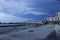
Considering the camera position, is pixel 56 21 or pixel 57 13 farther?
pixel 57 13

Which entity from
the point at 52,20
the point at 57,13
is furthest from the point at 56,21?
the point at 57,13

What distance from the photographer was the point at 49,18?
14888 cm

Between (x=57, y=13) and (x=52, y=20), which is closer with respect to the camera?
(x=52, y=20)

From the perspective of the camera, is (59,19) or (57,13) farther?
(57,13)

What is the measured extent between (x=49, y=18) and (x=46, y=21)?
209 inches

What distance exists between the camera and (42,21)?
150375 mm

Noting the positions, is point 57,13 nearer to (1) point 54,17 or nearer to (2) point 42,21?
(1) point 54,17

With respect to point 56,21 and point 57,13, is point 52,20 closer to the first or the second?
point 56,21

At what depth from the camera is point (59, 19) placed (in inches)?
5689

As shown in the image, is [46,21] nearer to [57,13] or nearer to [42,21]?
[42,21]

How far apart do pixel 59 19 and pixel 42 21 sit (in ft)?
56.3

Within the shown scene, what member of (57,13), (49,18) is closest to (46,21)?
(49,18)

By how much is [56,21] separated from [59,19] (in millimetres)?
4207

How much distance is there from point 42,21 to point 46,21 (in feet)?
18.5
